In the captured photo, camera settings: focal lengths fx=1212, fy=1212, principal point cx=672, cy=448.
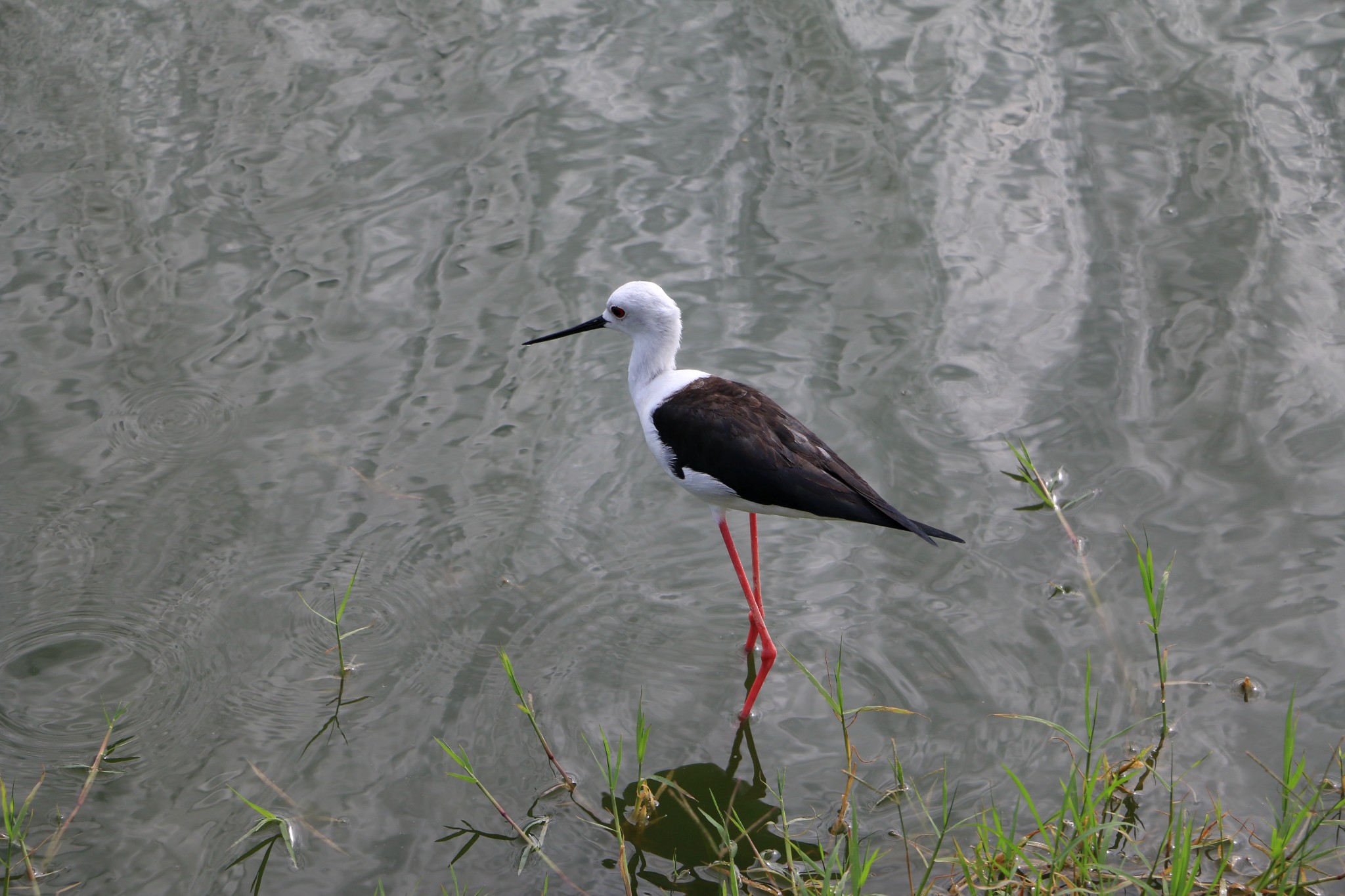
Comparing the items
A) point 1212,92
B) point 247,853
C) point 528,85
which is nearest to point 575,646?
point 247,853

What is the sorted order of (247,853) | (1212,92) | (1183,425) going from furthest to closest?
(1212,92), (1183,425), (247,853)

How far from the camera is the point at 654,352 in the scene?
4277 mm

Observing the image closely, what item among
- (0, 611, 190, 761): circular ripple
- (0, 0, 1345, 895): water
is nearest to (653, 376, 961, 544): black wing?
(0, 0, 1345, 895): water

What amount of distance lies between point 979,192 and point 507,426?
2.54 m

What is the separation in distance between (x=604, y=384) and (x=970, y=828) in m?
2.44

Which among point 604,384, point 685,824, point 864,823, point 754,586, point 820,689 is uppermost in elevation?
point 820,689

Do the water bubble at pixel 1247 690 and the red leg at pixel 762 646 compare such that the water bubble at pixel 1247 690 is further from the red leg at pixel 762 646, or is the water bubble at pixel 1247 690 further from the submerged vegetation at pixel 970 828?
the red leg at pixel 762 646

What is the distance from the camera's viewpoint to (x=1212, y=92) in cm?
606

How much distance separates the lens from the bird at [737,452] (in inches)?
142

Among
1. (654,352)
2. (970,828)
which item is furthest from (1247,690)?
(654,352)

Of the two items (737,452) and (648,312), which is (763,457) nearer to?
(737,452)

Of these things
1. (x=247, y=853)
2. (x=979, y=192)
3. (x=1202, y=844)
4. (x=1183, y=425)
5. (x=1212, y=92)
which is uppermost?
(x=1212, y=92)

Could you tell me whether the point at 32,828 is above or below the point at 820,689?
below

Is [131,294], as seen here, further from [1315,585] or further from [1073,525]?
[1315,585]
